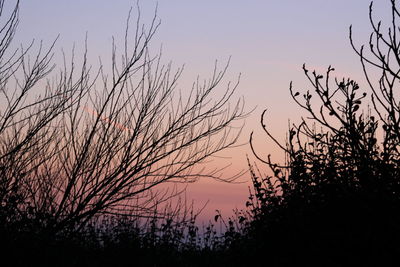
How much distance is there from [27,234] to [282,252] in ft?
Answer: 11.7

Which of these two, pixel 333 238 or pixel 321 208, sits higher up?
pixel 321 208

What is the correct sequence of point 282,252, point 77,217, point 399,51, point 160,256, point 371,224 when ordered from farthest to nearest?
1. point 160,256
2. point 77,217
3. point 282,252
4. point 371,224
5. point 399,51

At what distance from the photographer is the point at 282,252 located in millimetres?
5867

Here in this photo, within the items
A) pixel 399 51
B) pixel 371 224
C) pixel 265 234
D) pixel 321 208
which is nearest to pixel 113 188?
pixel 265 234

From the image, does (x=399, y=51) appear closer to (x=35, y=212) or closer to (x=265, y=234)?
(x=265, y=234)

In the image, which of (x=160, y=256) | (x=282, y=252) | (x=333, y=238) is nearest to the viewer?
(x=333, y=238)

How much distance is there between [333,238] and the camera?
4980mm

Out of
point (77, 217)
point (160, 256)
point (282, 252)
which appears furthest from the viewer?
point (160, 256)

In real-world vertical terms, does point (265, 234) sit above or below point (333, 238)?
above

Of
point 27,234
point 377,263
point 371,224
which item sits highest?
point 27,234

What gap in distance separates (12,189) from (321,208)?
423 cm

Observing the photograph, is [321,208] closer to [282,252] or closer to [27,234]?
[282,252]

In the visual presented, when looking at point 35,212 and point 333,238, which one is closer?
point 333,238

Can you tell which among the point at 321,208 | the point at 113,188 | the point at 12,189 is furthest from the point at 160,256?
the point at 321,208
